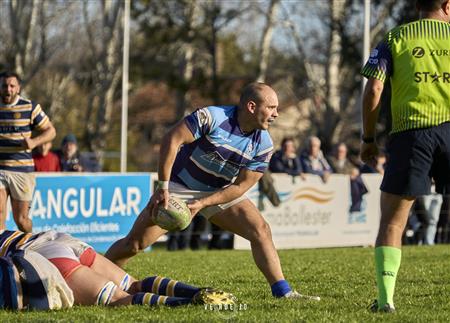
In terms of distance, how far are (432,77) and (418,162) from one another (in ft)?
1.94

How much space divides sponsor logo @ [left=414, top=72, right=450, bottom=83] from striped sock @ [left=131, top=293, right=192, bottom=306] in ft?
7.19

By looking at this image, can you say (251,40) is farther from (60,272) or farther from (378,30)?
(60,272)

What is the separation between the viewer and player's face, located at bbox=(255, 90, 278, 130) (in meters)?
8.16

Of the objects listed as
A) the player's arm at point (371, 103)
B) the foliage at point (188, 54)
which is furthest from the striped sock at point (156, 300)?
the foliage at point (188, 54)

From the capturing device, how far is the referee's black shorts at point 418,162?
7.17m

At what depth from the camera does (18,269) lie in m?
7.20

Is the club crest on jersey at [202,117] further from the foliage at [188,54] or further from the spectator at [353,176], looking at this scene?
the foliage at [188,54]

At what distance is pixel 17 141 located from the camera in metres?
11.8

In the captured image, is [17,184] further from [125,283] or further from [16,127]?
[125,283]

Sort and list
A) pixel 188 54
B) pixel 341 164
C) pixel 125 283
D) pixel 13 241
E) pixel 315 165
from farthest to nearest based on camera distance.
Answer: pixel 188 54 → pixel 341 164 → pixel 315 165 → pixel 125 283 → pixel 13 241

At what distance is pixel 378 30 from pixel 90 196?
21974 millimetres

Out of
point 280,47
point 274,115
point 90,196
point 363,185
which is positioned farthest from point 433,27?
point 280,47

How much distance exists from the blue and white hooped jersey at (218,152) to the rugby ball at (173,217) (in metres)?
0.61

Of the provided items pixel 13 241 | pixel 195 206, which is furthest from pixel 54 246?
pixel 195 206
